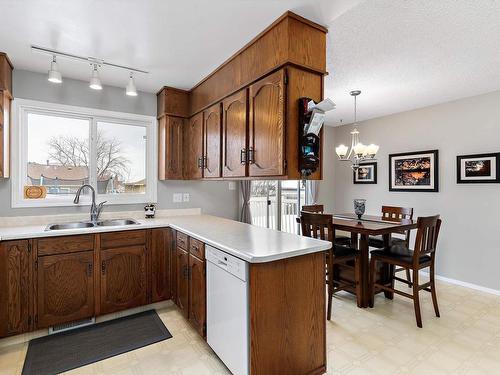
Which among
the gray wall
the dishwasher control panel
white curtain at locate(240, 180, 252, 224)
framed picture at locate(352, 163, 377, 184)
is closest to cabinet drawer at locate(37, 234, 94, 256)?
the gray wall

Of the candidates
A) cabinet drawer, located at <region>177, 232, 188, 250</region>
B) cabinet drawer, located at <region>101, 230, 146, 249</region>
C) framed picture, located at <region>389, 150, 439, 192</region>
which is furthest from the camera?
framed picture, located at <region>389, 150, 439, 192</region>

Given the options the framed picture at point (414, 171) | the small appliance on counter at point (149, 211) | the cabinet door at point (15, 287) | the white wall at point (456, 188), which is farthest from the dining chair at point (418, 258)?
the cabinet door at point (15, 287)

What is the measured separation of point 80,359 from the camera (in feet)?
6.90

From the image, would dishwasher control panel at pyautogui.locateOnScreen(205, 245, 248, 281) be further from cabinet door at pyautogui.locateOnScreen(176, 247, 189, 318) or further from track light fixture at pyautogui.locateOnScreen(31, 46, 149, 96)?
track light fixture at pyautogui.locateOnScreen(31, 46, 149, 96)

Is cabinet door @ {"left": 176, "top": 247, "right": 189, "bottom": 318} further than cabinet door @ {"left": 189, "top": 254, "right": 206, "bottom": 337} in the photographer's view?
Yes

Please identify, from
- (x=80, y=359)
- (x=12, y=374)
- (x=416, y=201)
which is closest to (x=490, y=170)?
(x=416, y=201)

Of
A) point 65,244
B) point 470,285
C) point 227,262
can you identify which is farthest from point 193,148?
point 470,285

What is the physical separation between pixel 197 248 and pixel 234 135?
1024mm

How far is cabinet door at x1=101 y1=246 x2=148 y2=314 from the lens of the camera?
102 inches

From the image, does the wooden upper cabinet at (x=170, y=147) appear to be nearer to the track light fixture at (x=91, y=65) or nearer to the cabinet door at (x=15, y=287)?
the track light fixture at (x=91, y=65)

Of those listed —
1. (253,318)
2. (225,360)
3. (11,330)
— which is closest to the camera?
(253,318)

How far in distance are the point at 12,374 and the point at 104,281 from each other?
838mm

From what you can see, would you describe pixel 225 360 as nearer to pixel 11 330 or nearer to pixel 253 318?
pixel 253 318

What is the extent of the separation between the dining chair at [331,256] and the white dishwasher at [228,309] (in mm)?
1263
